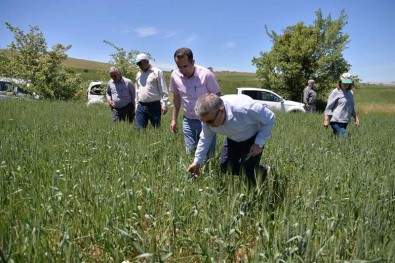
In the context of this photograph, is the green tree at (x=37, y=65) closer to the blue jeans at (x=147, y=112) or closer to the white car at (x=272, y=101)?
the white car at (x=272, y=101)

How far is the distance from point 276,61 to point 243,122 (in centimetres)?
2036

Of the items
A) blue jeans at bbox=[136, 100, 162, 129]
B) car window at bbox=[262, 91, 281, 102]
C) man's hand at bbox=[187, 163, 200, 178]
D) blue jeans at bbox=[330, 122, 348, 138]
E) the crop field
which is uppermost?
car window at bbox=[262, 91, 281, 102]

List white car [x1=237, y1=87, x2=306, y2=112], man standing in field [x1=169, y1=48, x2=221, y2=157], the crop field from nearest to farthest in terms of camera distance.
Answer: the crop field, man standing in field [x1=169, y1=48, x2=221, y2=157], white car [x1=237, y1=87, x2=306, y2=112]

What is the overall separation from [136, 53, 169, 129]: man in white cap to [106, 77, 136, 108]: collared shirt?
533 millimetres

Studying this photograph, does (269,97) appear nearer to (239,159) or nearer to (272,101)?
(272,101)

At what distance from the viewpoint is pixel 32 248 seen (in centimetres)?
→ 168

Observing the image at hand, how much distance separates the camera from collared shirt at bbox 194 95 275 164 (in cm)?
270

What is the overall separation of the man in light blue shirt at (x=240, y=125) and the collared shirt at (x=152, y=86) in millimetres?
2518

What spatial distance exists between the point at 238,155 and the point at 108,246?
5.51 ft

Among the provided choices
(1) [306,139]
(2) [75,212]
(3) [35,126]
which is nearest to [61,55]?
(3) [35,126]

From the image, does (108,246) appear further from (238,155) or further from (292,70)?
(292,70)

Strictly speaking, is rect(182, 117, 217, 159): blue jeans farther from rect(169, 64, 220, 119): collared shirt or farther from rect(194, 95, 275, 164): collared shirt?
rect(194, 95, 275, 164): collared shirt

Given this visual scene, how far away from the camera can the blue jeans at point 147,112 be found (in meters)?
5.45

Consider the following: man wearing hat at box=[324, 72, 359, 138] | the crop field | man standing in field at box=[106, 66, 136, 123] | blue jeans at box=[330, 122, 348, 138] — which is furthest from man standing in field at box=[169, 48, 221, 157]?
blue jeans at box=[330, 122, 348, 138]
